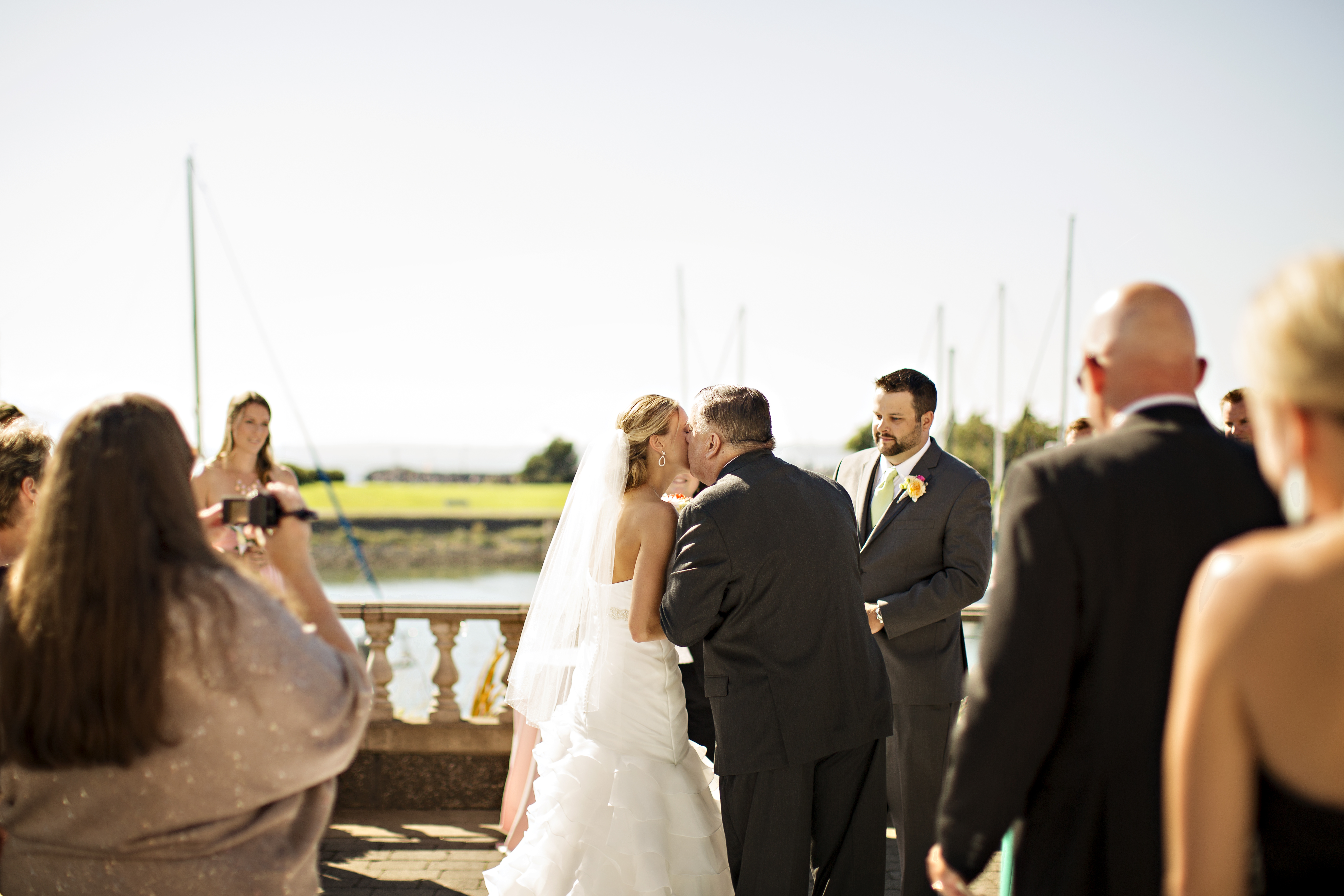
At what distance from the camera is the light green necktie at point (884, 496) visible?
4.15m

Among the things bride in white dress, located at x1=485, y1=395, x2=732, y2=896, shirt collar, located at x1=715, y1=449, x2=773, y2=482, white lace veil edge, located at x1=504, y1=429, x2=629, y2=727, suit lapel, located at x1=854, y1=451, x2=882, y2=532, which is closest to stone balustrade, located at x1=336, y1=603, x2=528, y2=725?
white lace veil edge, located at x1=504, y1=429, x2=629, y2=727

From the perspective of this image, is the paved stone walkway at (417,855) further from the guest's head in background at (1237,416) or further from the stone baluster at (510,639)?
the guest's head in background at (1237,416)

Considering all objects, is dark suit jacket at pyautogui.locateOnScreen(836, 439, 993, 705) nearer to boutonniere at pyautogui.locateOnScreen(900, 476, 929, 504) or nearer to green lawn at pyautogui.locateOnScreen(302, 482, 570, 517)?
boutonniere at pyautogui.locateOnScreen(900, 476, 929, 504)

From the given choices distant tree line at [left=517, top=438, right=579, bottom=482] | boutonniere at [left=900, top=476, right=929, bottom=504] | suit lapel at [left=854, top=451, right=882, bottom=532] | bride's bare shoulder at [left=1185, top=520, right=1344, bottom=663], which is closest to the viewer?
bride's bare shoulder at [left=1185, top=520, right=1344, bottom=663]

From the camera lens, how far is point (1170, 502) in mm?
1818

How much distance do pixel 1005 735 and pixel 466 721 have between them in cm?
397

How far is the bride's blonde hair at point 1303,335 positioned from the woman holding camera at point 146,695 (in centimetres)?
173

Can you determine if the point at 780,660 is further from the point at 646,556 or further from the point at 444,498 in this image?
the point at 444,498

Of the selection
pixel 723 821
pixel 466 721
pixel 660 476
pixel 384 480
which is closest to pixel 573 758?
pixel 723 821

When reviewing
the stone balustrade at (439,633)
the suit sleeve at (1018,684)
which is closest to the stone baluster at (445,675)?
the stone balustrade at (439,633)

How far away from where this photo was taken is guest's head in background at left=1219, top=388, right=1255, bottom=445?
4.50m

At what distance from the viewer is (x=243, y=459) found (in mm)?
5418

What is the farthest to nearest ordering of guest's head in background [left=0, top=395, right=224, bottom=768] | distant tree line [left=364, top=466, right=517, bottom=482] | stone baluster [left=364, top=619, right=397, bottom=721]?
distant tree line [left=364, top=466, right=517, bottom=482], stone baluster [left=364, top=619, right=397, bottom=721], guest's head in background [left=0, top=395, right=224, bottom=768]

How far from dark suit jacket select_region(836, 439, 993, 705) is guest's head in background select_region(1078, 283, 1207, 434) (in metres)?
1.90
